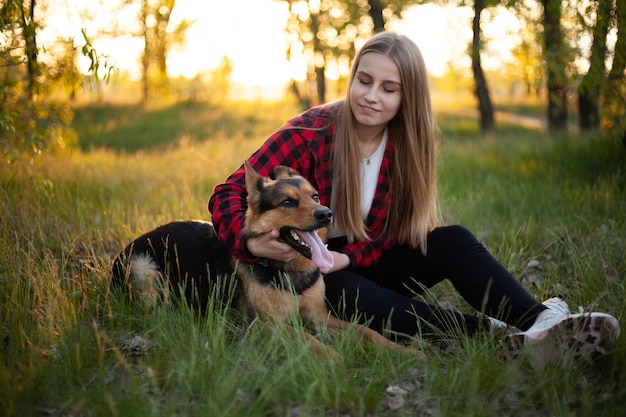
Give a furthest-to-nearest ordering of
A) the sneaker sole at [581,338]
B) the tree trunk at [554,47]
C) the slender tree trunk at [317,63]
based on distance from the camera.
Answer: the slender tree trunk at [317,63]
the tree trunk at [554,47]
the sneaker sole at [581,338]

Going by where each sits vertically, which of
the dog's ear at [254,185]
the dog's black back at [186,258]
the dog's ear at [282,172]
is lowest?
the dog's black back at [186,258]

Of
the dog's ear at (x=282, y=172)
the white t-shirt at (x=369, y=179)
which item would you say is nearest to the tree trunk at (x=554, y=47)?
the white t-shirt at (x=369, y=179)

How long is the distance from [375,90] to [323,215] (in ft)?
3.43

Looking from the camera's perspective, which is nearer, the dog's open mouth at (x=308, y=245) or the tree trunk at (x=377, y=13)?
the dog's open mouth at (x=308, y=245)

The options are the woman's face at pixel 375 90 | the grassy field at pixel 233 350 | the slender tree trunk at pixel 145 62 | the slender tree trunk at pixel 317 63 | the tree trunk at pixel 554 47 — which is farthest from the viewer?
the slender tree trunk at pixel 145 62

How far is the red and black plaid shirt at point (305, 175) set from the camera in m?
3.15

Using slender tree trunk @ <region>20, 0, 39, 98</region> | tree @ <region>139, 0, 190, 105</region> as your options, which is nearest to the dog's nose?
slender tree trunk @ <region>20, 0, 39, 98</region>

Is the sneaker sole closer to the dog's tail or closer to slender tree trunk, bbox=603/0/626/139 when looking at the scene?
the dog's tail

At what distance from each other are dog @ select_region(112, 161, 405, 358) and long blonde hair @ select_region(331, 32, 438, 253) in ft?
1.20

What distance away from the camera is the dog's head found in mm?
2965

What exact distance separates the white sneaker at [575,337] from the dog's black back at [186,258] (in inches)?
75.3

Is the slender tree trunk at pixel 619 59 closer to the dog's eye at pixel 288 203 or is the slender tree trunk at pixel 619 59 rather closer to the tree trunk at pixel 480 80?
the dog's eye at pixel 288 203

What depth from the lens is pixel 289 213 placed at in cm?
300

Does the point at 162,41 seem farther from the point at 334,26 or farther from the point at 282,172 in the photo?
the point at 282,172
